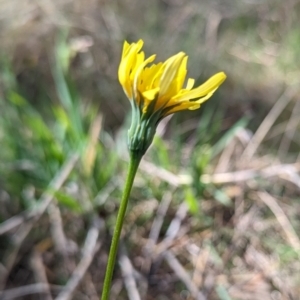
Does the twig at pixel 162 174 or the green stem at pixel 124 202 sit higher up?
the green stem at pixel 124 202

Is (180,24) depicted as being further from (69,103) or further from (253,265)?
(253,265)

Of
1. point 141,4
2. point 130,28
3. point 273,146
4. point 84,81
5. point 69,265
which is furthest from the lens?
point 141,4

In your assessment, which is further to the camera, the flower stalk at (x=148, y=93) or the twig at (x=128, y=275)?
the twig at (x=128, y=275)

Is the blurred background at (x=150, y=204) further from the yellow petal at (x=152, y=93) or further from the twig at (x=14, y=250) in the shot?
the yellow petal at (x=152, y=93)

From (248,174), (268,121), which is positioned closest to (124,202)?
(248,174)

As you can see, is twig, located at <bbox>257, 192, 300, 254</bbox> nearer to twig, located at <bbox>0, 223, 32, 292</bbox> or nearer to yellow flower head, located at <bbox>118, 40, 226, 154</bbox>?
twig, located at <bbox>0, 223, 32, 292</bbox>

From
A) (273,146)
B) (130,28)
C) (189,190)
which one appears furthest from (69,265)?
(130,28)

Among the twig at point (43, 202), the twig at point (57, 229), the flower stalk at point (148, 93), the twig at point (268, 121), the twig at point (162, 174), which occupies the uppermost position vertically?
the flower stalk at point (148, 93)

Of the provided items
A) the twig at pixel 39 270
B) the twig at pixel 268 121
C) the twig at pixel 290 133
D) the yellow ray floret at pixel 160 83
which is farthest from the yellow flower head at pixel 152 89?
the twig at pixel 290 133
